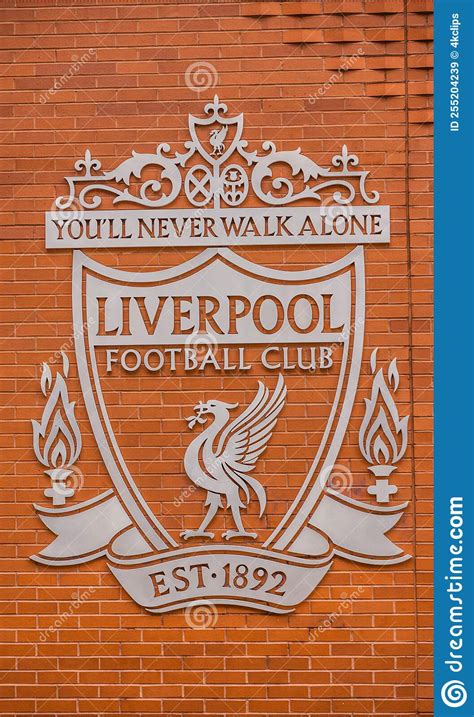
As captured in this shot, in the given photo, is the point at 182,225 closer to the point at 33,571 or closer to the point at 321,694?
the point at 33,571

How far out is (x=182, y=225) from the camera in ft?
13.7

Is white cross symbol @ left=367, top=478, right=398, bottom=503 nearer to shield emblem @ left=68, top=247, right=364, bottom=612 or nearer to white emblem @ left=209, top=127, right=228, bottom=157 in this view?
shield emblem @ left=68, top=247, right=364, bottom=612

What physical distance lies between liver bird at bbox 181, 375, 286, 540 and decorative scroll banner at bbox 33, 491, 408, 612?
135mm

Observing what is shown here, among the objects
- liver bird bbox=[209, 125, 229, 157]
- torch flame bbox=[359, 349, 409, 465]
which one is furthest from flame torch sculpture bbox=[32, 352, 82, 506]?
torch flame bbox=[359, 349, 409, 465]

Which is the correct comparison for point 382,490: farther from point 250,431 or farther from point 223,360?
point 223,360

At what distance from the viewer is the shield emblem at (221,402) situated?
409cm

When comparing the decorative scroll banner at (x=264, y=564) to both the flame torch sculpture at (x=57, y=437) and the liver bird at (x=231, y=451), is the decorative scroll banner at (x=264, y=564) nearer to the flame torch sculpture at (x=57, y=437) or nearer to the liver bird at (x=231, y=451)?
the liver bird at (x=231, y=451)

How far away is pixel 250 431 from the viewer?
4.12 meters

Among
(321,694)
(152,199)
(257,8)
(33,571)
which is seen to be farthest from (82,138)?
(321,694)

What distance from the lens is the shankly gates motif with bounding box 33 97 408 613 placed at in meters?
4.09

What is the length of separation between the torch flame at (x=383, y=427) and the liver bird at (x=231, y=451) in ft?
1.36

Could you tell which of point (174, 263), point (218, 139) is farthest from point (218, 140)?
point (174, 263)

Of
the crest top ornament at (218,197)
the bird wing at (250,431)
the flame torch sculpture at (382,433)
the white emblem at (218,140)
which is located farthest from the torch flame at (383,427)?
the white emblem at (218,140)

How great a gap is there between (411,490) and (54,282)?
6.37 ft
